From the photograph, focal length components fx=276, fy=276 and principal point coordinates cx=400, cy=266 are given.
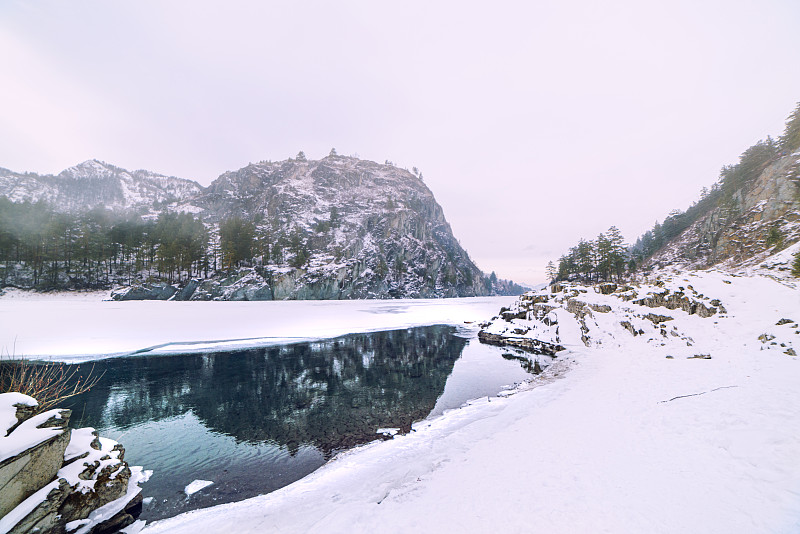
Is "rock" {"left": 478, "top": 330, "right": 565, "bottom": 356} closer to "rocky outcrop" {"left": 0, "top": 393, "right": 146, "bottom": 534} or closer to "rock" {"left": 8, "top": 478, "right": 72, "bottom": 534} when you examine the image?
"rocky outcrop" {"left": 0, "top": 393, "right": 146, "bottom": 534}

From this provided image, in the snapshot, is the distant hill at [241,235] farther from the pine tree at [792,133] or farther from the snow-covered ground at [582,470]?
the pine tree at [792,133]

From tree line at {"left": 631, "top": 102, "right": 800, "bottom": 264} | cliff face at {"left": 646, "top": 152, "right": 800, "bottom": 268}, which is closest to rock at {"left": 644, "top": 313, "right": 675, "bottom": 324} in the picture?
cliff face at {"left": 646, "top": 152, "right": 800, "bottom": 268}

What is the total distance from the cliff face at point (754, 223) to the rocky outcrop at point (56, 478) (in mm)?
67075

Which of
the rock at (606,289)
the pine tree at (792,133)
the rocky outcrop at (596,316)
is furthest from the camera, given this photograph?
the pine tree at (792,133)

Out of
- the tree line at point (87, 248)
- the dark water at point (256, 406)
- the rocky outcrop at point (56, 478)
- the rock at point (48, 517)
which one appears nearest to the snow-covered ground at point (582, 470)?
the rocky outcrop at point (56, 478)

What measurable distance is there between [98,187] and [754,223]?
26612 cm

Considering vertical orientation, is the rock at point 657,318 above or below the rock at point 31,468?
above

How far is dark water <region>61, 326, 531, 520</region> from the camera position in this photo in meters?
8.70

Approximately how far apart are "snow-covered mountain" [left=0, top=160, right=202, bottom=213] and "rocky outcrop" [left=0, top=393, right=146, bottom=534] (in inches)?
6435

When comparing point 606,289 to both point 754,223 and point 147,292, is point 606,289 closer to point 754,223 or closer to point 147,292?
point 754,223

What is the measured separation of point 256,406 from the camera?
13.5 metres

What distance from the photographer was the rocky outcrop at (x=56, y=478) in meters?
4.96

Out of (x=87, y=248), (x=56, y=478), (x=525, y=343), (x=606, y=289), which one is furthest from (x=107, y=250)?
(x=606, y=289)

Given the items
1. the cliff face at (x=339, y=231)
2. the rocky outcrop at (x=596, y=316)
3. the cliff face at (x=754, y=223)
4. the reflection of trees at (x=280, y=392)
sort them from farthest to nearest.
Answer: the cliff face at (x=339, y=231)
the cliff face at (x=754, y=223)
the rocky outcrop at (x=596, y=316)
the reflection of trees at (x=280, y=392)
